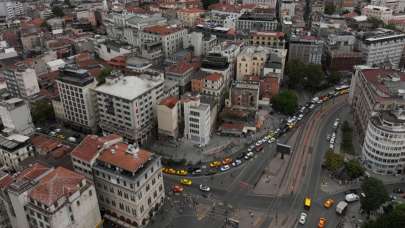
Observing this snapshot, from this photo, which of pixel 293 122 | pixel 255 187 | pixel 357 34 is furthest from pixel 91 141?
pixel 357 34

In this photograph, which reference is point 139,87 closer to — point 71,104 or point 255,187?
point 71,104

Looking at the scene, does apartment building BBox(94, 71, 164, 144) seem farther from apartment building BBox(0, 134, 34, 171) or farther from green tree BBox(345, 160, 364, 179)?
green tree BBox(345, 160, 364, 179)

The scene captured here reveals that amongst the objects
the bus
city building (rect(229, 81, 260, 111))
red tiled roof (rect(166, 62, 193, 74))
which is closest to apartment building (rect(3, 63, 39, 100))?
red tiled roof (rect(166, 62, 193, 74))

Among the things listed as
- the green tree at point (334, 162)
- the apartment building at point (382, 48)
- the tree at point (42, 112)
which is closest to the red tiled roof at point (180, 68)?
the tree at point (42, 112)

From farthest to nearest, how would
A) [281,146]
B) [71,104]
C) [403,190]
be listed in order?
[71,104], [281,146], [403,190]

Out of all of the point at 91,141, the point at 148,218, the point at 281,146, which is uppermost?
the point at 91,141

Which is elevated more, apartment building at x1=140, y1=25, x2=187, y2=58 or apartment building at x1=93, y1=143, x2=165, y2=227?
apartment building at x1=140, y1=25, x2=187, y2=58

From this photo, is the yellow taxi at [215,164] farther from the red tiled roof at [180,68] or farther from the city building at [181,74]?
the red tiled roof at [180,68]
